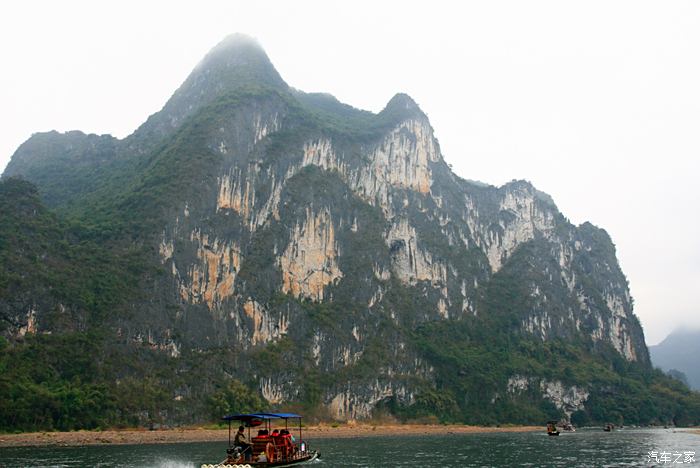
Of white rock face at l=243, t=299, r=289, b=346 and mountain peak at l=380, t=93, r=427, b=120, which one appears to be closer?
white rock face at l=243, t=299, r=289, b=346

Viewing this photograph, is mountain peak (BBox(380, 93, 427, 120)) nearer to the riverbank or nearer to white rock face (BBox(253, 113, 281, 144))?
white rock face (BBox(253, 113, 281, 144))

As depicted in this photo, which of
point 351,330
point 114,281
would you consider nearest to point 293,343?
point 351,330

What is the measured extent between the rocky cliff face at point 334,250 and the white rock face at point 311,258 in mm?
272

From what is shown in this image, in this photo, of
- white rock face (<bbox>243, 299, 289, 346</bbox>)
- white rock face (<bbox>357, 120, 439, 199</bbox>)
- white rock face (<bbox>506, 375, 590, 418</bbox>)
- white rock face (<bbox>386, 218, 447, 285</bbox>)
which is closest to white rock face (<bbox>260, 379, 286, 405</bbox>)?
white rock face (<bbox>243, 299, 289, 346</bbox>)

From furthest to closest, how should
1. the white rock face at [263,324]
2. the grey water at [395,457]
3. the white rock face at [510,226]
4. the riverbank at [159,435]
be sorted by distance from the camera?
1. the white rock face at [510,226]
2. the white rock face at [263,324]
3. the riverbank at [159,435]
4. the grey water at [395,457]

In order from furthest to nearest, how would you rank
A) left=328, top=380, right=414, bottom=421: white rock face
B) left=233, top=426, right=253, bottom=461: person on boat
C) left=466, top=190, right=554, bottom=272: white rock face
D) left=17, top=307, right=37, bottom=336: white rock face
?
left=466, top=190, right=554, bottom=272: white rock face → left=328, top=380, right=414, bottom=421: white rock face → left=17, top=307, right=37, bottom=336: white rock face → left=233, top=426, right=253, bottom=461: person on boat

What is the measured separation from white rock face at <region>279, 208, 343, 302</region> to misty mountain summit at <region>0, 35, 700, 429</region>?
35cm

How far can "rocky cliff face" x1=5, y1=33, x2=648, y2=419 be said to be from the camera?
351 ft

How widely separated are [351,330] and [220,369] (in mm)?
29998

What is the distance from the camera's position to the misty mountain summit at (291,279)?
295 ft

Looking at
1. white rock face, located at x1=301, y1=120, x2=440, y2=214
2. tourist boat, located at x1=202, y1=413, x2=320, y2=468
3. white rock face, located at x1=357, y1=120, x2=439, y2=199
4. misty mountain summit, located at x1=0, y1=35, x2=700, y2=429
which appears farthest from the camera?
white rock face, located at x1=357, y1=120, x2=439, y2=199

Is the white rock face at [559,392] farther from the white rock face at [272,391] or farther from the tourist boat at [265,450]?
the tourist boat at [265,450]

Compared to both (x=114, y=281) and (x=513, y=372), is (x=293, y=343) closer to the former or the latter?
(x=114, y=281)

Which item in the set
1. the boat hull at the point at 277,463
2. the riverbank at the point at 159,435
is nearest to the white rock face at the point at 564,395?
the riverbank at the point at 159,435
